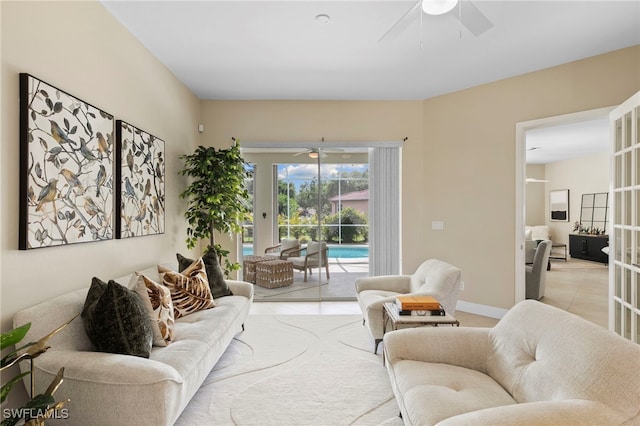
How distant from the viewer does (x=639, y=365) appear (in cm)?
121

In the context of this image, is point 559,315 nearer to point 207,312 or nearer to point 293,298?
point 207,312

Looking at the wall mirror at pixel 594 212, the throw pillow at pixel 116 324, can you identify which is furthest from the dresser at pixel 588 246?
the throw pillow at pixel 116 324

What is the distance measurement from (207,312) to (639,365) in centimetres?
266

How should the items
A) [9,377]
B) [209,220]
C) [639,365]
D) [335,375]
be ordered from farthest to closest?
[209,220], [335,375], [9,377], [639,365]

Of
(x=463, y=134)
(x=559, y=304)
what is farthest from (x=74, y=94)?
(x=559, y=304)

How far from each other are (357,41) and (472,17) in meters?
1.18

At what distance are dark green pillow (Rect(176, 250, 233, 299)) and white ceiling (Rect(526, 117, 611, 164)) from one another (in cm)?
489

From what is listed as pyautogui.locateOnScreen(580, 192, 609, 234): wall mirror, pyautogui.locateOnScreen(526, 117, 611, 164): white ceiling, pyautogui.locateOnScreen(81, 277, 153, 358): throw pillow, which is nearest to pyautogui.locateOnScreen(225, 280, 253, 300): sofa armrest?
pyautogui.locateOnScreen(81, 277, 153, 358): throw pillow

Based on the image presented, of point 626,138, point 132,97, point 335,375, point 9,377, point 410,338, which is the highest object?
point 132,97

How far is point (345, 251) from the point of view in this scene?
506cm

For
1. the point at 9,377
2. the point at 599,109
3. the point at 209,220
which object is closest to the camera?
the point at 9,377

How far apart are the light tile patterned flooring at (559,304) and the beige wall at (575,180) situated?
3.19m

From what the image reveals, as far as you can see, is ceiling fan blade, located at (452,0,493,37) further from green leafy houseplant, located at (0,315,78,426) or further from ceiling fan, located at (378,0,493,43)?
green leafy houseplant, located at (0,315,78,426)

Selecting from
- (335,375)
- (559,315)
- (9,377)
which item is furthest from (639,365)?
(9,377)
